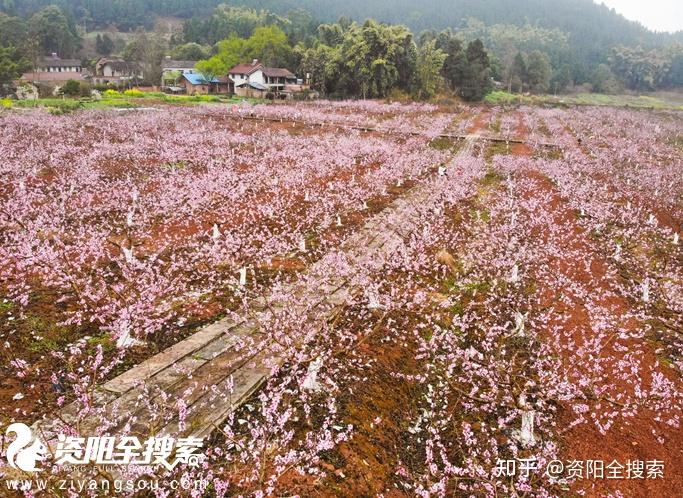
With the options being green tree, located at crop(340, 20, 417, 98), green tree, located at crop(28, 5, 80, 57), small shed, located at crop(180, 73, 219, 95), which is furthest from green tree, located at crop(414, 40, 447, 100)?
green tree, located at crop(28, 5, 80, 57)

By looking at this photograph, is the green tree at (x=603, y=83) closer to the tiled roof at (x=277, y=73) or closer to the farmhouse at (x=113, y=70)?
the tiled roof at (x=277, y=73)

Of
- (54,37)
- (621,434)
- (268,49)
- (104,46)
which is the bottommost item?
(621,434)

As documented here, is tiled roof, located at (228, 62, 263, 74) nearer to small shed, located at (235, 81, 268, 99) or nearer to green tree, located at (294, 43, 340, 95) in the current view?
small shed, located at (235, 81, 268, 99)

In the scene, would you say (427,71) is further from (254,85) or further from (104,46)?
(104,46)

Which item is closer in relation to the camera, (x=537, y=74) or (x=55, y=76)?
(x=55, y=76)

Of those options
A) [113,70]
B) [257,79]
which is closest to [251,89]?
[257,79]
